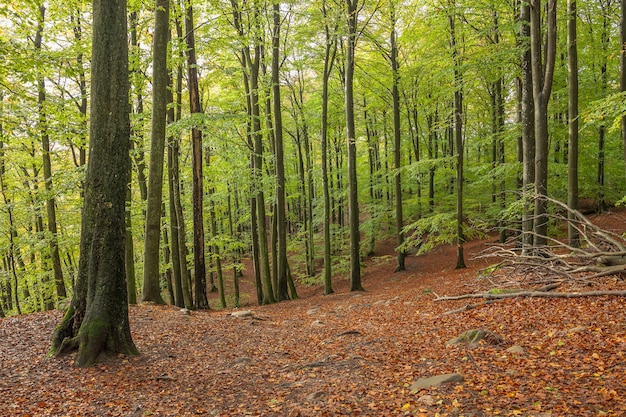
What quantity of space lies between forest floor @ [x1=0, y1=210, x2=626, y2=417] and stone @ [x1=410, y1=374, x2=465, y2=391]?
58 mm

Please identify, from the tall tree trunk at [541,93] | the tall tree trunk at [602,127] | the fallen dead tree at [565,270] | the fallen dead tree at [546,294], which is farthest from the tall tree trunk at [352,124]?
the tall tree trunk at [602,127]

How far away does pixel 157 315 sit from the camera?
29.3ft

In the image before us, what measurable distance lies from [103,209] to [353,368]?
440cm

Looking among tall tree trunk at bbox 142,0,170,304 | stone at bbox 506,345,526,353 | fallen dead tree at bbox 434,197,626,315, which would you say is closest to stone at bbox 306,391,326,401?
stone at bbox 506,345,526,353

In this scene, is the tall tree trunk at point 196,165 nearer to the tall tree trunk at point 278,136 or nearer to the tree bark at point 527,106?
the tall tree trunk at point 278,136

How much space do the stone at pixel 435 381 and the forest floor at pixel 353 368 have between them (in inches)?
2.3

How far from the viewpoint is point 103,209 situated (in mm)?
5758

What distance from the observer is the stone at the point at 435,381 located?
4410mm

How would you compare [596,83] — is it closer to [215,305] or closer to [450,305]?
[450,305]

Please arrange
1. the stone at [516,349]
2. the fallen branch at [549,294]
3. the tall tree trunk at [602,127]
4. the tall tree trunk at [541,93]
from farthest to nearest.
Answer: the tall tree trunk at [602,127]
the tall tree trunk at [541,93]
the fallen branch at [549,294]
the stone at [516,349]

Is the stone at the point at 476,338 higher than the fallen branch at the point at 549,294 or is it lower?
lower

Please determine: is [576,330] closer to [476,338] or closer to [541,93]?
[476,338]

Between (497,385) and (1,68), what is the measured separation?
362 inches

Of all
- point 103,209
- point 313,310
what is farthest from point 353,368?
point 313,310
